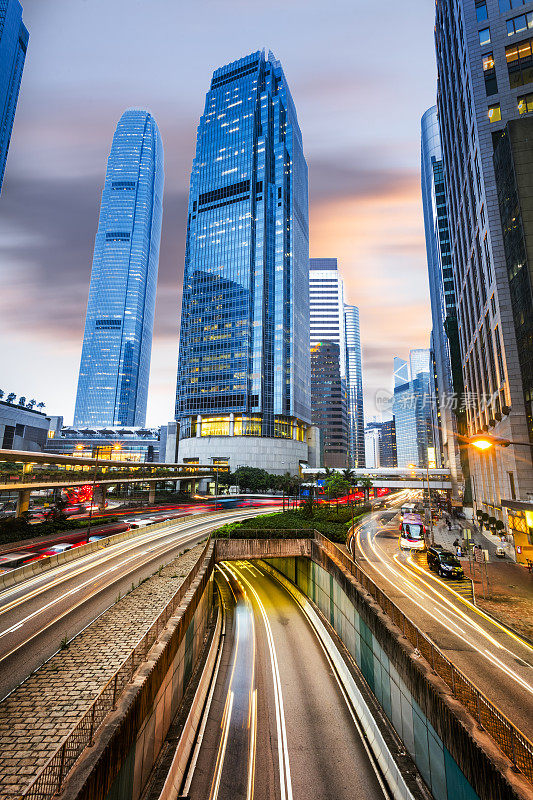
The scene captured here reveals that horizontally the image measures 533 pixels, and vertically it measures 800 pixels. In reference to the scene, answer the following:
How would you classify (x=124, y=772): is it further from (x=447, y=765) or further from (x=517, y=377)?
(x=517, y=377)

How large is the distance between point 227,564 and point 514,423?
38.7 meters

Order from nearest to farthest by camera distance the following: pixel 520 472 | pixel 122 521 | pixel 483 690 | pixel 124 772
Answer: pixel 124 772 → pixel 483 690 → pixel 520 472 → pixel 122 521

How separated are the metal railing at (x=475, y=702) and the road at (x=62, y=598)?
14.8 m

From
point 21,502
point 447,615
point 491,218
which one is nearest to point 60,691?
point 447,615

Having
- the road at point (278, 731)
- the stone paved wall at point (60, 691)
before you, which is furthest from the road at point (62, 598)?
the road at point (278, 731)

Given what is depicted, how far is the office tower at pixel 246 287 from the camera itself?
125 metres

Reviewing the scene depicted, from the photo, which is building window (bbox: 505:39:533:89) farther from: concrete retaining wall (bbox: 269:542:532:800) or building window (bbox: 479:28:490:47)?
concrete retaining wall (bbox: 269:542:532:800)

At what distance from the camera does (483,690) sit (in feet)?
44.0

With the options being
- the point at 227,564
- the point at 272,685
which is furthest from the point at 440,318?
the point at 272,685

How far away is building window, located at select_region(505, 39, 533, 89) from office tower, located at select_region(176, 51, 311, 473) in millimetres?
90400

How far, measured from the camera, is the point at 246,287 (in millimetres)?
130750

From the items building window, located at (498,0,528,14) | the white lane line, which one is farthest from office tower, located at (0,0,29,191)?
the white lane line

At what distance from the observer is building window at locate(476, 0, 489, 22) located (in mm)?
48109

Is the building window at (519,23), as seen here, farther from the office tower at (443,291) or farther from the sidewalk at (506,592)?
the office tower at (443,291)
